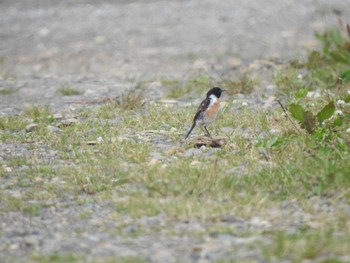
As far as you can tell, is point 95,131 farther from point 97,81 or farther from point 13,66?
point 13,66

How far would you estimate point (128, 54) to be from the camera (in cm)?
1494

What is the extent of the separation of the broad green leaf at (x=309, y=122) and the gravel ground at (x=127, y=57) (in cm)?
154

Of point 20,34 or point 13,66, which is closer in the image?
point 13,66

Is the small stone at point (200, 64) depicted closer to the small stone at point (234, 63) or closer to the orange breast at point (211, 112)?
the small stone at point (234, 63)

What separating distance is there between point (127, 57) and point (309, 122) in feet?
24.7

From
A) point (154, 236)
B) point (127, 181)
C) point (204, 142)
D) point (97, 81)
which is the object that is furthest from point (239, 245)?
point (97, 81)

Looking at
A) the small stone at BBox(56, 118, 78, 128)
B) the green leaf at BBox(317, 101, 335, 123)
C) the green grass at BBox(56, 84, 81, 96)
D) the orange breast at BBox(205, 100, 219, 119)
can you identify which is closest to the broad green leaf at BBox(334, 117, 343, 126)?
the green leaf at BBox(317, 101, 335, 123)

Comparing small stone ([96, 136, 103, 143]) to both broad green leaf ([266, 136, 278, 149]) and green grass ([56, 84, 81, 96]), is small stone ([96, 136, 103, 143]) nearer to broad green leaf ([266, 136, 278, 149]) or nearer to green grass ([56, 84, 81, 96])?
broad green leaf ([266, 136, 278, 149])

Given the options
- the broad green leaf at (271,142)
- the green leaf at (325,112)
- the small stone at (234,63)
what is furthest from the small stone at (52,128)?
the small stone at (234,63)

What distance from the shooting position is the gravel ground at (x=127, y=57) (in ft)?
18.0

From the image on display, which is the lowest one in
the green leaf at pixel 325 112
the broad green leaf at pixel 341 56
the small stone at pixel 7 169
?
the small stone at pixel 7 169

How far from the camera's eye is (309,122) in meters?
7.59

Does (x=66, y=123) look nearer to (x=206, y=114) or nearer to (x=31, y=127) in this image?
(x=31, y=127)

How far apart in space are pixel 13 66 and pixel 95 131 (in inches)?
235
